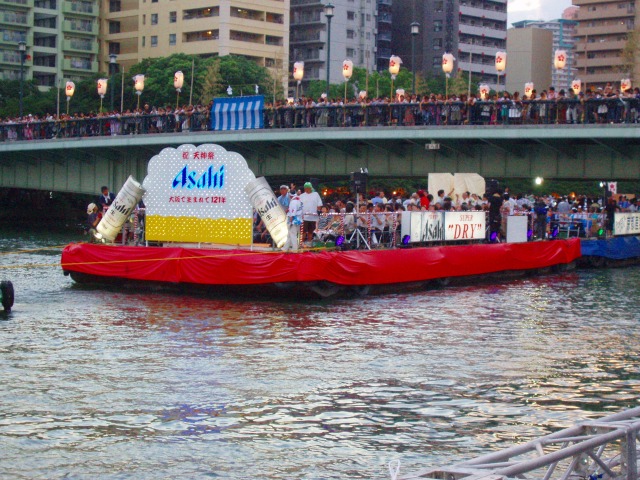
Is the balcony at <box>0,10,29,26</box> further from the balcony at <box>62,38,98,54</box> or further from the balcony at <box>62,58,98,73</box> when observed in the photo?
the balcony at <box>62,58,98,73</box>

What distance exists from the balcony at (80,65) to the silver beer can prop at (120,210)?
91918 mm

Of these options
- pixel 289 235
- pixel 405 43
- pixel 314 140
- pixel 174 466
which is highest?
pixel 405 43

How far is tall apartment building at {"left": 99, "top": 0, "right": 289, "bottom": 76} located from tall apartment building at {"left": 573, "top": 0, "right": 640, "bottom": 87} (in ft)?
193

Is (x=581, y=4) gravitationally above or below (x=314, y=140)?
above

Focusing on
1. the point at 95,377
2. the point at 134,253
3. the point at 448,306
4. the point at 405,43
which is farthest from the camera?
the point at 405,43

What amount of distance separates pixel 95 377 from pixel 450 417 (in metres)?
5.26

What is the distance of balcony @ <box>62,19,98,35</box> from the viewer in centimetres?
11700

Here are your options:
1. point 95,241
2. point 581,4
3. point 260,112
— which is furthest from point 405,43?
point 95,241

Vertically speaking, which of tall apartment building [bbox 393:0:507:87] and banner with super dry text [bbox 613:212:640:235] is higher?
tall apartment building [bbox 393:0:507:87]

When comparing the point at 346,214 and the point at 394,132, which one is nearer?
the point at 346,214

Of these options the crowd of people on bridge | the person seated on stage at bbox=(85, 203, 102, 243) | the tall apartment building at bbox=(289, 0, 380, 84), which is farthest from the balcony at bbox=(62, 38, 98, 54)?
the person seated on stage at bbox=(85, 203, 102, 243)

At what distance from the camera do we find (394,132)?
42.6m

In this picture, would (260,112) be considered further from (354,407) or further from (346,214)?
(354,407)

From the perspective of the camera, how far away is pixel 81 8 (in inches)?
4668
